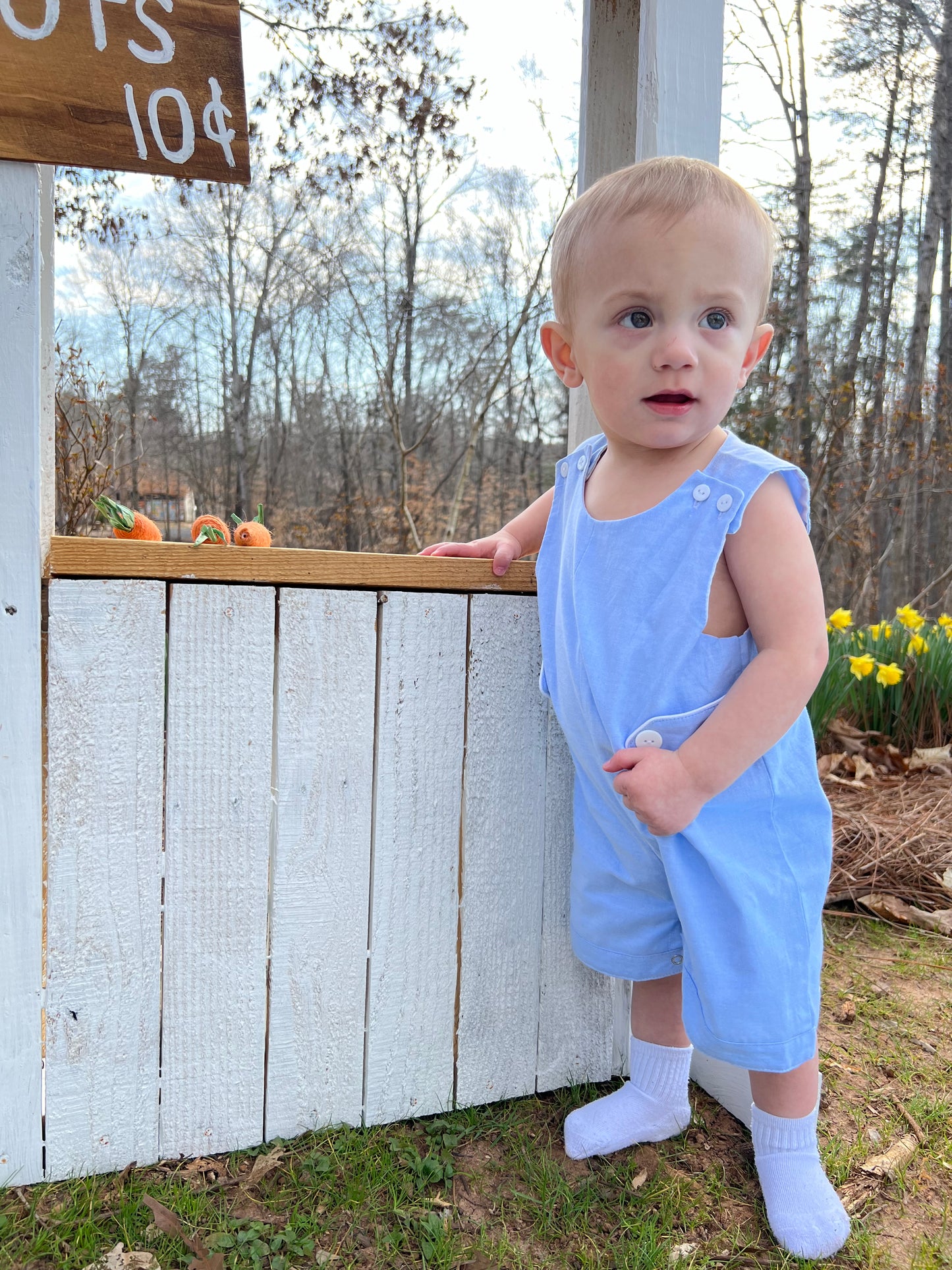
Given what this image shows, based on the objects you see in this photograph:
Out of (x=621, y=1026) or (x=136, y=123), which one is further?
(x=621, y=1026)

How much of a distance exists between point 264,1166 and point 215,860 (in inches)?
16.1

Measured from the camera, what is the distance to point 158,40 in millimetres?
1075

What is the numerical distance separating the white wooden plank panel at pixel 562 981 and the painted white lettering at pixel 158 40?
3.21ft

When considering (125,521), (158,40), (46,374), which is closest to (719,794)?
(125,521)

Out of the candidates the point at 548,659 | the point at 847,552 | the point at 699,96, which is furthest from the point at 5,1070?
the point at 847,552

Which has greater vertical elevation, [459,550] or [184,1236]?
[459,550]

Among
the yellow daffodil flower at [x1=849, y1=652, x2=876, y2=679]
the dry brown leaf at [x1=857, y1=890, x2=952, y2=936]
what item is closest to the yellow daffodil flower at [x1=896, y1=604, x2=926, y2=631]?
the yellow daffodil flower at [x1=849, y1=652, x2=876, y2=679]

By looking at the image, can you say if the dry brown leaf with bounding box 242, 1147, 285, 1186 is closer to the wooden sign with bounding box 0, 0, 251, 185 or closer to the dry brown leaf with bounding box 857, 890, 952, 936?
the wooden sign with bounding box 0, 0, 251, 185

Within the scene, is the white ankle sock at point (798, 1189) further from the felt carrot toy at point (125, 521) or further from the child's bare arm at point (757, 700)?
the felt carrot toy at point (125, 521)

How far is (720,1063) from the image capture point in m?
1.45

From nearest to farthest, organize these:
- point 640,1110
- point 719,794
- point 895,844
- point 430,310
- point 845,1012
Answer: point 719,794 → point 640,1110 → point 845,1012 → point 895,844 → point 430,310

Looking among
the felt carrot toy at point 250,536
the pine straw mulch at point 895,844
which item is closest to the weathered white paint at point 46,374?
the felt carrot toy at point 250,536

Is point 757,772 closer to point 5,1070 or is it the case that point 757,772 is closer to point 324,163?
point 5,1070

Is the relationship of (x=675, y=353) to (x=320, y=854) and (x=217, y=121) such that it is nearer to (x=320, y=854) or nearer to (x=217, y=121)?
(x=217, y=121)
